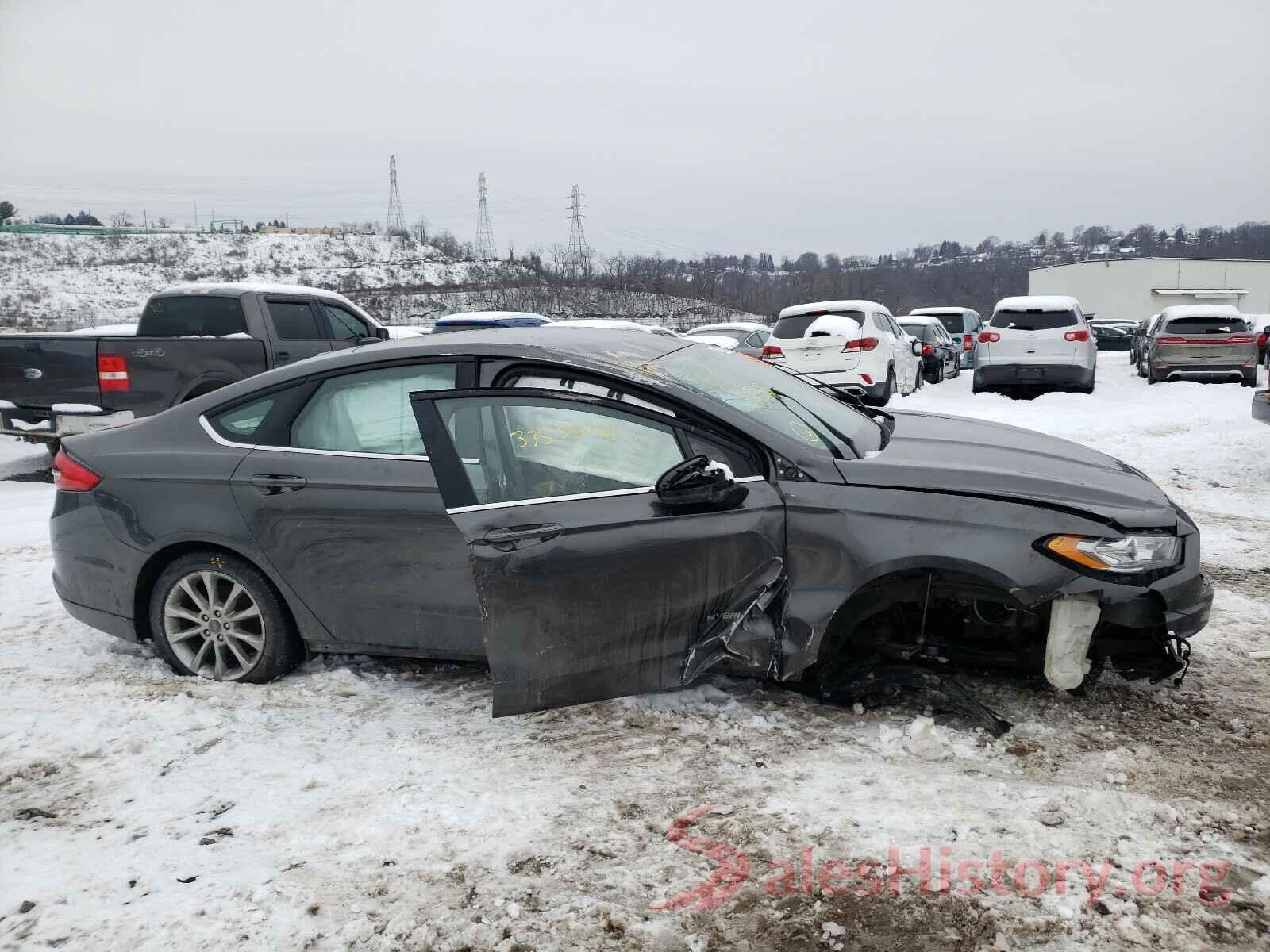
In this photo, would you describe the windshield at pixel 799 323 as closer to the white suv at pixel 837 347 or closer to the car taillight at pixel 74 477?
the white suv at pixel 837 347

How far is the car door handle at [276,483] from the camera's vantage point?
380 centimetres

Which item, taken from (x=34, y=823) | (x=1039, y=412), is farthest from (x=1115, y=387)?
(x=34, y=823)


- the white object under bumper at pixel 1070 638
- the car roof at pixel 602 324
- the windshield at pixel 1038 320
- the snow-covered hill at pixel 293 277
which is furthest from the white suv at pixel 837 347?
the snow-covered hill at pixel 293 277

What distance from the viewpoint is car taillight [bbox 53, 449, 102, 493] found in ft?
13.6

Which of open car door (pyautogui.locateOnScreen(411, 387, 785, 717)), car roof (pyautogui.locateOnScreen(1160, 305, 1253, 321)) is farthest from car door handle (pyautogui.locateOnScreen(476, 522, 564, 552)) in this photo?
car roof (pyautogui.locateOnScreen(1160, 305, 1253, 321))

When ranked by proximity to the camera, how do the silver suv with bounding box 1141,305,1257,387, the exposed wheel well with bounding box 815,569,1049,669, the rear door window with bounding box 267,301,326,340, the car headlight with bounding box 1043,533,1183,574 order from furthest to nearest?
the silver suv with bounding box 1141,305,1257,387 < the rear door window with bounding box 267,301,326,340 < the exposed wheel well with bounding box 815,569,1049,669 < the car headlight with bounding box 1043,533,1183,574

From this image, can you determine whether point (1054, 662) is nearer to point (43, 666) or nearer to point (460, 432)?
point (460, 432)

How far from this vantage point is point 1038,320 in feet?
49.6

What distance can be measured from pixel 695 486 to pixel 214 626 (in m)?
2.36

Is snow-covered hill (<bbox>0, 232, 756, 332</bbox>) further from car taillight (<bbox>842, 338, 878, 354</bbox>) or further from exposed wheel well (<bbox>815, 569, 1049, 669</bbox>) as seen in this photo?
exposed wheel well (<bbox>815, 569, 1049, 669</bbox>)

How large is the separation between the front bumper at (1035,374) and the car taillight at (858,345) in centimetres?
285

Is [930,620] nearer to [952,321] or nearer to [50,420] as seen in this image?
[50,420]

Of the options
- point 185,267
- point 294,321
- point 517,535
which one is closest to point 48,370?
point 294,321

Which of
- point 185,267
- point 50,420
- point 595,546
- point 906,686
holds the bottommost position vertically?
point 906,686
